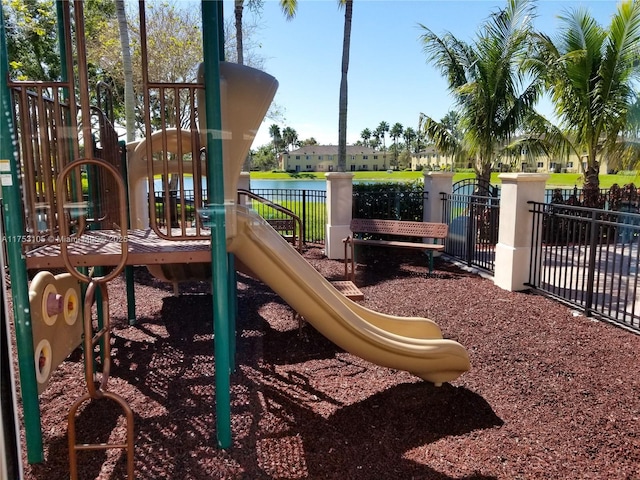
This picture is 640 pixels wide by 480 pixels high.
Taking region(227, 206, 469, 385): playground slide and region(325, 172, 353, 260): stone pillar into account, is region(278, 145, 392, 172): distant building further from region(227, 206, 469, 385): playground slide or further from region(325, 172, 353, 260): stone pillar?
region(227, 206, 469, 385): playground slide

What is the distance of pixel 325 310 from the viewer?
11.5 feet

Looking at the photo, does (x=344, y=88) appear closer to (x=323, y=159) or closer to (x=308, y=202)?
(x=308, y=202)

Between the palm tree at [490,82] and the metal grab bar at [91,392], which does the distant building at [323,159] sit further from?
the metal grab bar at [91,392]

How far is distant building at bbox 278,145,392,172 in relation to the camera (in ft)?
233

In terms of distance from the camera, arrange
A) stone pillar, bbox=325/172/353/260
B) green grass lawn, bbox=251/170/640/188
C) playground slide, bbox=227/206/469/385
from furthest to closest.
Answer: green grass lawn, bbox=251/170/640/188 < stone pillar, bbox=325/172/353/260 < playground slide, bbox=227/206/469/385

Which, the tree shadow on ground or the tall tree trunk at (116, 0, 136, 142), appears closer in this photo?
the tree shadow on ground

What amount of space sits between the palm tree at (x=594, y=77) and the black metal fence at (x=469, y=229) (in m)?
3.72

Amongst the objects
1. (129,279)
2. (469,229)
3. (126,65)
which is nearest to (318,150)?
(126,65)

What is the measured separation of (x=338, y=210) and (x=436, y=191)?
2.17 metres

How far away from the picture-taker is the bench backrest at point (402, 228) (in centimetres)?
903

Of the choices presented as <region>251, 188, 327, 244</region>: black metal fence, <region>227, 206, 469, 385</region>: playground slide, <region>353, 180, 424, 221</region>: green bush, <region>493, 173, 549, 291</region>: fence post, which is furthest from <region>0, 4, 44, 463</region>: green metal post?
<region>353, 180, 424, 221</region>: green bush

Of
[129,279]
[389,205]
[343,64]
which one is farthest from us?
[343,64]

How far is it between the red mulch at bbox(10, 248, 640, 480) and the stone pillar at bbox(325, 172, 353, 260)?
14.0 feet

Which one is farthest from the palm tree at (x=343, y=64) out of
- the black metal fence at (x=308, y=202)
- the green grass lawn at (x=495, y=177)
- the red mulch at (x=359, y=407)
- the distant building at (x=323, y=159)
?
the distant building at (x=323, y=159)
